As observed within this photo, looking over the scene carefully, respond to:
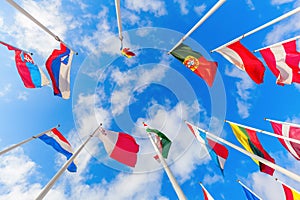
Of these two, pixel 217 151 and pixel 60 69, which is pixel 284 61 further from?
pixel 60 69

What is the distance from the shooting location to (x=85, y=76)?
63.7 feet

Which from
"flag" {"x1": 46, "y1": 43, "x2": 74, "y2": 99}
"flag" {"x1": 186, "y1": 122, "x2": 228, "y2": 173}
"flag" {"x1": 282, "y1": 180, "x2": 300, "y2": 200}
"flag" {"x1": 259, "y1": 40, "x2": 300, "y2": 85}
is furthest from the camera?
"flag" {"x1": 186, "y1": 122, "x2": 228, "y2": 173}

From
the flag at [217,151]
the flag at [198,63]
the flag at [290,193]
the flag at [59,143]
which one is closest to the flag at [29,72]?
the flag at [59,143]

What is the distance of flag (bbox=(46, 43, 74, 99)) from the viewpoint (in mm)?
12320

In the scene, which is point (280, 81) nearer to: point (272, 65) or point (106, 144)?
point (272, 65)

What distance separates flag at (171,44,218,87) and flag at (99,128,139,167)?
701 cm

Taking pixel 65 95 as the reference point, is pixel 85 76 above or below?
above

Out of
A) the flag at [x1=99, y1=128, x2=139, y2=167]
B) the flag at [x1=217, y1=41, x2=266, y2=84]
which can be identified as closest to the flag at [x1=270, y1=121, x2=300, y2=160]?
the flag at [x1=217, y1=41, x2=266, y2=84]

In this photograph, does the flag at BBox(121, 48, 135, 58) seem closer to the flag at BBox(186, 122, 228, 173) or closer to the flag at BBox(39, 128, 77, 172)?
the flag at BBox(39, 128, 77, 172)

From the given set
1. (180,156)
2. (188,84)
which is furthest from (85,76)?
(180,156)

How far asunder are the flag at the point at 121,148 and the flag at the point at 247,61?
920cm

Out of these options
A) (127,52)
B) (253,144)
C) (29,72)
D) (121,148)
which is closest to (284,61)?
(253,144)

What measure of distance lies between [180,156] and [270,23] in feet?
44.9

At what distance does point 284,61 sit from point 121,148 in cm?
1206
